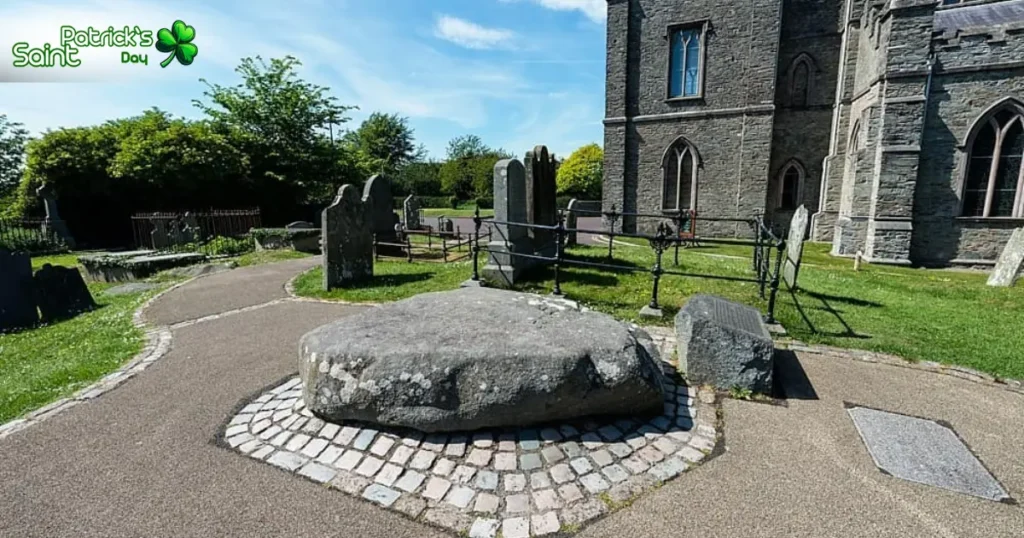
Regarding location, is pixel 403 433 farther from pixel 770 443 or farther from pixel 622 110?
pixel 622 110

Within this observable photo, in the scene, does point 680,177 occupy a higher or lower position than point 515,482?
higher

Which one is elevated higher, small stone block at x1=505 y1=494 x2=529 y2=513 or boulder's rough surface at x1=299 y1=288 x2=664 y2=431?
boulder's rough surface at x1=299 y1=288 x2=664 y2=431

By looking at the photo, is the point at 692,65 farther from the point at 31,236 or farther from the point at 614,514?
the point at 31,236

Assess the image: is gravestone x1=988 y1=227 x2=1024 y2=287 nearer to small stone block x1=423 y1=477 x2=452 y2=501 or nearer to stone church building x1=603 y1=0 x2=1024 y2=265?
stone church building x1=603 y1=0 x2=1024 y2=265

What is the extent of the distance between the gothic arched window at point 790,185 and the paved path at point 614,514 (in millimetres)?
14800

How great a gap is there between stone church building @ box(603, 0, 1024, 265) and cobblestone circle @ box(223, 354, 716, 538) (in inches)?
522

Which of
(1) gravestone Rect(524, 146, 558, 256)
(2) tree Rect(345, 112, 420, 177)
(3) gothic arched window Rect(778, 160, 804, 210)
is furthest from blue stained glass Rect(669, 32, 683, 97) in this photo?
(2) tree Rect(345, 112, 420, 177)

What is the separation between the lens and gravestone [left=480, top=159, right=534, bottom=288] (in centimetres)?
748

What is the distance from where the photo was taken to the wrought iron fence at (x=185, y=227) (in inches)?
591

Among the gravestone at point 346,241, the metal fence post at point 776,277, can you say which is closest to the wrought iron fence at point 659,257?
the metal fence post at point 776,277

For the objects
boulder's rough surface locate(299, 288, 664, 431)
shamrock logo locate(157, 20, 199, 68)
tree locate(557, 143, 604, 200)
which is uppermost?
shamrock logo locate(157, 20, 199, 68)

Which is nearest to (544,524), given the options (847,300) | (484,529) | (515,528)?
(515,528)

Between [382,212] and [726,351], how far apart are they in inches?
408

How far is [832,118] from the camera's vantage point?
1591 centimetres
